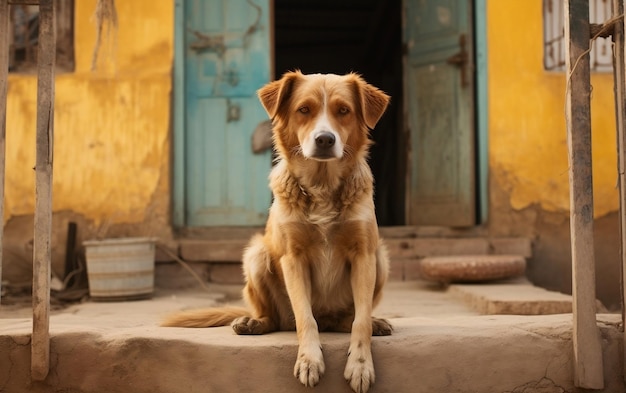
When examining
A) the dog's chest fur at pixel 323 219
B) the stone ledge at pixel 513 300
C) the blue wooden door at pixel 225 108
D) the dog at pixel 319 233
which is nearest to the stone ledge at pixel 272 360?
the dog at pixel 319 233

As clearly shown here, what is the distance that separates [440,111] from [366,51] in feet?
18.9

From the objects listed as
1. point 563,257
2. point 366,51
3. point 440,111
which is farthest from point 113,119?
point 366,51

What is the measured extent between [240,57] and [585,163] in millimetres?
4727

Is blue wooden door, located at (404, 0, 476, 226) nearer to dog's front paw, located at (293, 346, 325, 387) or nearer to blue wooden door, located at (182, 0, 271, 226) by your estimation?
blue wooden door, located at (182, 0, 271, 226)

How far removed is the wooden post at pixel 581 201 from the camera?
288 cm

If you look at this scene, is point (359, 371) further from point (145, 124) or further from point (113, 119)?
point (113, 119)

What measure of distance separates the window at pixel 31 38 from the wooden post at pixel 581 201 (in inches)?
213

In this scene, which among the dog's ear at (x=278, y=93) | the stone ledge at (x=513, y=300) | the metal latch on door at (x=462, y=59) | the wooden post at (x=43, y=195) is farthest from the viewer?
the metal latch on door at (x=462, y=59)

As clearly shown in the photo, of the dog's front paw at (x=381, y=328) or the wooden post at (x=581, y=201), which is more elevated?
the wooden post at (x=581, y=201)

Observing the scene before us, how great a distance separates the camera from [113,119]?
6.73m

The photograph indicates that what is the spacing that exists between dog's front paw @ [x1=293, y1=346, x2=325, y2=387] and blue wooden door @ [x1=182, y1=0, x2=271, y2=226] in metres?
4.18

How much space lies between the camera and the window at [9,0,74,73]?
22.2 feet

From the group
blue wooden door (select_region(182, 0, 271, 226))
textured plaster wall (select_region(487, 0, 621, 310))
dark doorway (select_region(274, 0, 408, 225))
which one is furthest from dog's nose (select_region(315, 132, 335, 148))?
dark doorway (select_region(274, 0, 408, 225))

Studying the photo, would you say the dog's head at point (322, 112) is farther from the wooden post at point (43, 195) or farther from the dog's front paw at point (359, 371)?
the wooden post at point (43, 195)
